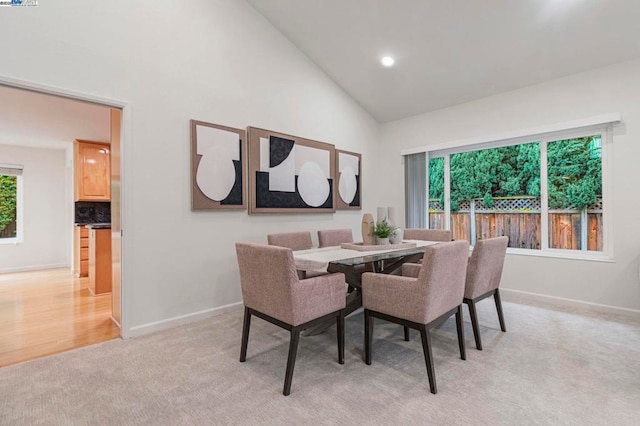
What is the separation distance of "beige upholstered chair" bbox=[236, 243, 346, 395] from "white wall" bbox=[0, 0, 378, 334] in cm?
111

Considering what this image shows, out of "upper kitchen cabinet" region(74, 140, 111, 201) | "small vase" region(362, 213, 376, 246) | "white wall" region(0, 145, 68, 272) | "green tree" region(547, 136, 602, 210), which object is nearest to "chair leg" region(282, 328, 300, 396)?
"small vase" region(362, 213, 376, 246)

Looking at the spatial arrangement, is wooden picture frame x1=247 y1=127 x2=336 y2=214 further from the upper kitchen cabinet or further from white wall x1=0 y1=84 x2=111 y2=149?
the upper kitchen cabinet

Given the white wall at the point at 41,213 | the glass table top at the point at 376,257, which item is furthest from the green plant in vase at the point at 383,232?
the white wall at the point at 41,213

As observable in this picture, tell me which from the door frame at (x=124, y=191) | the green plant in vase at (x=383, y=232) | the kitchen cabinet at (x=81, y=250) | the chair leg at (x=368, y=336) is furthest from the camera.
A: the kitchen cabinet at (x=81, y=250)

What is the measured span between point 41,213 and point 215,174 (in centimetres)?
507

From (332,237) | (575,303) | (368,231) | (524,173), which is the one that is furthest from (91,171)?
(575,303)

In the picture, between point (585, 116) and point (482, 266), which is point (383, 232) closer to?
point (482, 266)

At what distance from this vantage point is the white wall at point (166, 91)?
7.73 ft

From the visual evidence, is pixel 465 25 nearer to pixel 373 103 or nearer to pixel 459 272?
pixel 373 103

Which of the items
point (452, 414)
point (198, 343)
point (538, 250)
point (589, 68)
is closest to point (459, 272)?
point (452, 414)

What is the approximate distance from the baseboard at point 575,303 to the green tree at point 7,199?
8.11 metres

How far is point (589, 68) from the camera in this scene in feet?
10.8

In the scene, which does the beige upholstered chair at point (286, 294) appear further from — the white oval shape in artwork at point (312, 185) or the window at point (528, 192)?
the window at point (528, 192)

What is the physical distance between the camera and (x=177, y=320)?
2.91 metres
